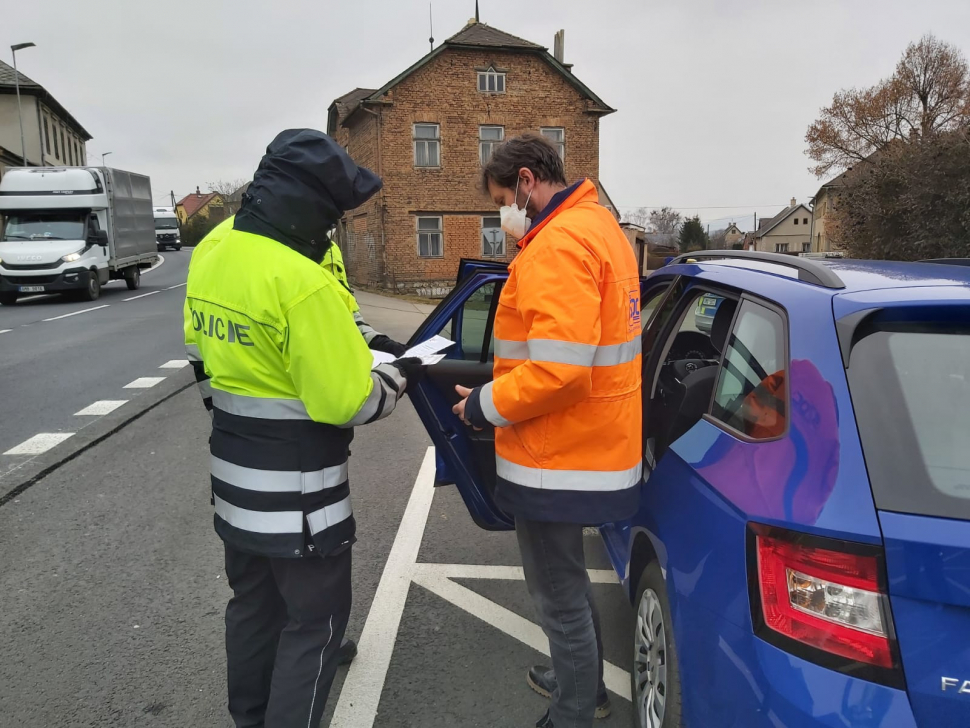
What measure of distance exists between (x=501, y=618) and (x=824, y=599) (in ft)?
6.76

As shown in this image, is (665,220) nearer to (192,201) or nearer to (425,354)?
(192,201)

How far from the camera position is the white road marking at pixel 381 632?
2643 millimetres

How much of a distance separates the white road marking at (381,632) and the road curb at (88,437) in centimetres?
278

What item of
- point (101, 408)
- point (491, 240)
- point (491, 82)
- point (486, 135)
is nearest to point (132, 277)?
point (491, 240)

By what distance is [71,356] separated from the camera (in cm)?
1026

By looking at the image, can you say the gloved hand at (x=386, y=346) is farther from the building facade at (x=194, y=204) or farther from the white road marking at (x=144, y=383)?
the building facade at (x=194, y=204)

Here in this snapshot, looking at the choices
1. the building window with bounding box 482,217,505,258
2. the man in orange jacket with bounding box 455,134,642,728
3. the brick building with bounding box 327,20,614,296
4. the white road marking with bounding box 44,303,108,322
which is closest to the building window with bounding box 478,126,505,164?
the brick building with bounding box 327,20,614,296

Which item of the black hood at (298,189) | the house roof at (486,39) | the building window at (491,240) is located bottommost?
the black hood at (298,189)

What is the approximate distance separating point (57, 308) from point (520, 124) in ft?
52.4

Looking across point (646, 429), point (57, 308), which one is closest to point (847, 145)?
point (57, 308)

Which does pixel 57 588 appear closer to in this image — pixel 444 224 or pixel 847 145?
pixel 444 224

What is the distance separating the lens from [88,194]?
18547 mm

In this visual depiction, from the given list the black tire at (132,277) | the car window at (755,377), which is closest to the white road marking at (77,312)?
the black tire at (132,277)

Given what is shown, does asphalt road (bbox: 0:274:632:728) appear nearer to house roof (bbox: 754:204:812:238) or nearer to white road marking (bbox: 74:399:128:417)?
white road marking (bbox: 74:399:128:417)
